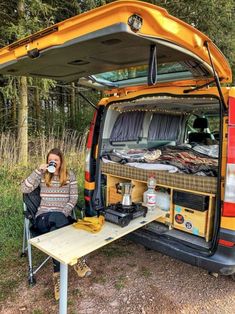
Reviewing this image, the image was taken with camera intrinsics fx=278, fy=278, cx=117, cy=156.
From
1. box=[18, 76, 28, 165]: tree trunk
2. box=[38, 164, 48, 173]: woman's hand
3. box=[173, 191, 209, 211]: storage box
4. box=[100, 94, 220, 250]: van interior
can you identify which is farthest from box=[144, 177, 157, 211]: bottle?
box=[18, 76, 28, 165]: tree trunk

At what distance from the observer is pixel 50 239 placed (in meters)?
2.08

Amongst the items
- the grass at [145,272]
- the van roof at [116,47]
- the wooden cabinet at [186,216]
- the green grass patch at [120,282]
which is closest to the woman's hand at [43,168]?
the wooden cabinet at [186,216]

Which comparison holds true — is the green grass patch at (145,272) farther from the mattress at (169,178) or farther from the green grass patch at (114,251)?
the mattress at (169,178)

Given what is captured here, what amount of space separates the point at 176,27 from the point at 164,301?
2087 mm

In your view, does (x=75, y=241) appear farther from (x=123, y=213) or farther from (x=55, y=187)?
(x=55, y=187)

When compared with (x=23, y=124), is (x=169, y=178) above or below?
below

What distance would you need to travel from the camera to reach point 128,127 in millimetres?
3756

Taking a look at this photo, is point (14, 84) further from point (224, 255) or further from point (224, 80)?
point (224, 255)

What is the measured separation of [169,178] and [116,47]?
131cm

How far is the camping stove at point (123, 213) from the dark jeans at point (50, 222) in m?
0.46

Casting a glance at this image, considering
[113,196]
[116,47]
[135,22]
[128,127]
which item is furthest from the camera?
[128,127]

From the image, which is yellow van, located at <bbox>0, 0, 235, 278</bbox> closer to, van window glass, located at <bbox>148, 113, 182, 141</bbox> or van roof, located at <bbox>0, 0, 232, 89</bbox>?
van roof, located at <bbox>0, 0, 232, 89</bbox>

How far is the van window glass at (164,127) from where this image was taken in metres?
4.23

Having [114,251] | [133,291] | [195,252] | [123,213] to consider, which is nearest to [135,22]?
[123,213]
